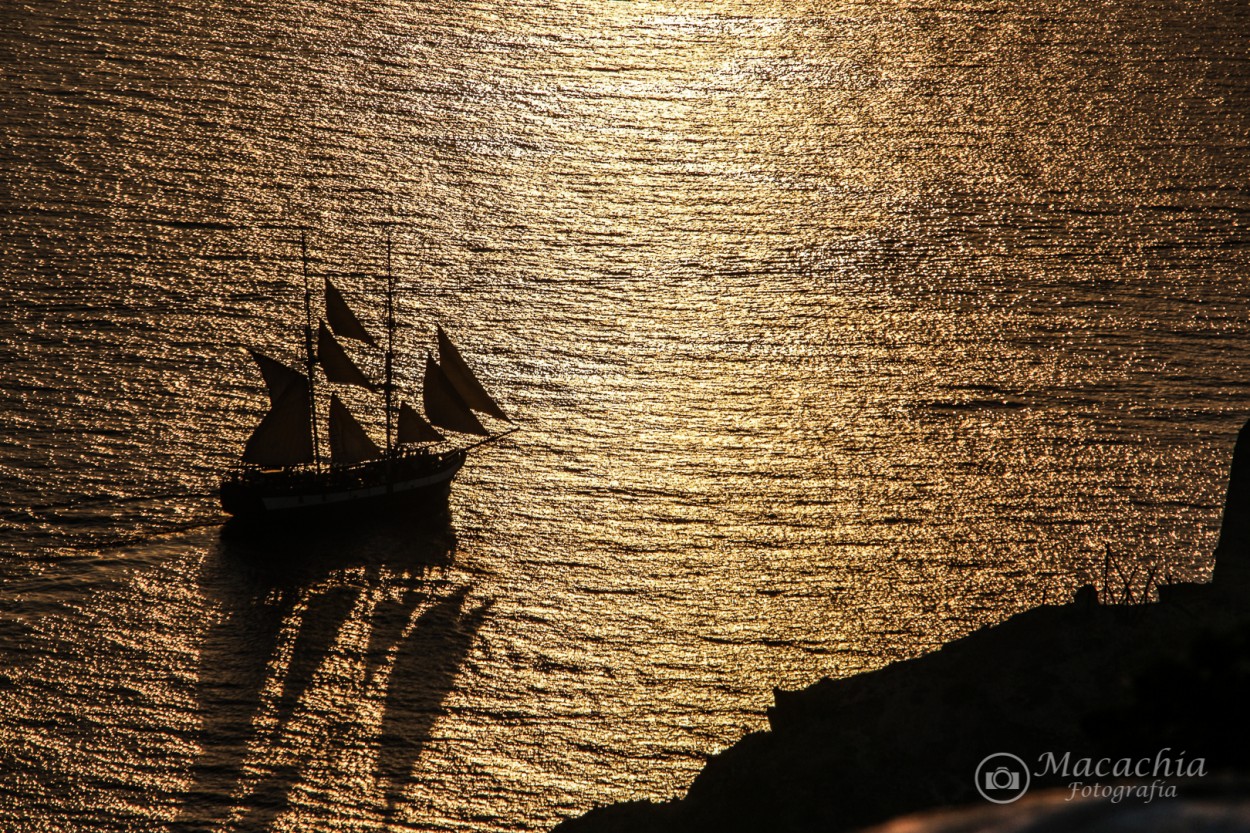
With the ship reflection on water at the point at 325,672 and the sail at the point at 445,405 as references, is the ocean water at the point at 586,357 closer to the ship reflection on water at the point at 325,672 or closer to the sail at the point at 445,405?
the ship reflection on water at the point at 325,672

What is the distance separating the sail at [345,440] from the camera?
316 ft

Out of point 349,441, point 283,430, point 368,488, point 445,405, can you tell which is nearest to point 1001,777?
point 368,488

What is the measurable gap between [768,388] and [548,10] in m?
69.6

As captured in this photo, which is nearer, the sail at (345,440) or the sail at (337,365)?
the sail at (345,440)

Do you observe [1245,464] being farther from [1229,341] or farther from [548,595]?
[1229,341]

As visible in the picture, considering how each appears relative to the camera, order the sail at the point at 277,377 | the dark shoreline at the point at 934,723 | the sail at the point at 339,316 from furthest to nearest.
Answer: the sail at the point at 339,316 → the sail at the point at 277,377 → the dark shoreline at the point at 934,723

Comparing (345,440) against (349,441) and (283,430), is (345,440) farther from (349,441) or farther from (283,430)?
(283,430)

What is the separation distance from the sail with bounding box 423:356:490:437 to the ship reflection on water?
7.11 meters

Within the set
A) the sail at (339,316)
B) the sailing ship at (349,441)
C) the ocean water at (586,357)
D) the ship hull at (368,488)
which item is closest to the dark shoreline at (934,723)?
the ocean water at (586,357)

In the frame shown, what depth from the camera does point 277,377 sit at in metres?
95.4

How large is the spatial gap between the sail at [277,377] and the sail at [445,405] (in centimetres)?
793

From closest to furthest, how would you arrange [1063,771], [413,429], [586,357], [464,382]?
[1063,771], [464,382], [413,429], [586,357]

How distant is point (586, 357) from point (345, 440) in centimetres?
1830

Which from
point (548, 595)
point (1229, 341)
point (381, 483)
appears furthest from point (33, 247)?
point (1229, 341)
